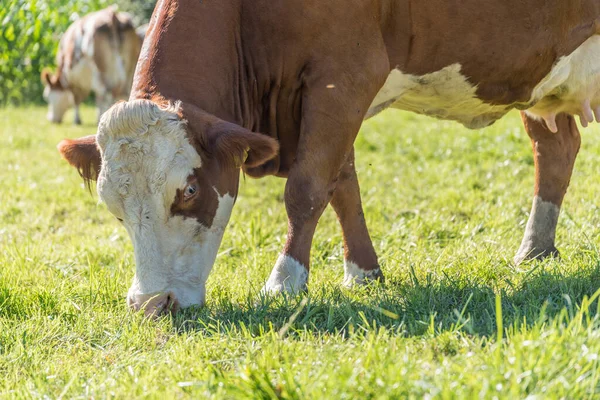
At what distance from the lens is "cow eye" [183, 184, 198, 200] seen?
3.96 metres

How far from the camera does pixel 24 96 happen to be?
20.0m

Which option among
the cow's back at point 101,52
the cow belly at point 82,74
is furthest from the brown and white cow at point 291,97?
the cow belly at point 82,74

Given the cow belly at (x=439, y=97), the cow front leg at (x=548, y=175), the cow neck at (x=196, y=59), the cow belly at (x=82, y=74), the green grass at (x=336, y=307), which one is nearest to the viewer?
the green grass at (x=336, y=307)

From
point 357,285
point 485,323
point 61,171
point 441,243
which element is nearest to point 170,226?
point 357,285

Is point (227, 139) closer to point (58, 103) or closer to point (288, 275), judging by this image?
point (288, 275)

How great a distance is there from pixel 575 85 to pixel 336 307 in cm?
243

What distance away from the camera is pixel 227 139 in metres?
3.91

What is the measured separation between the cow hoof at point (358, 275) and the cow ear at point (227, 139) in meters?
1.06

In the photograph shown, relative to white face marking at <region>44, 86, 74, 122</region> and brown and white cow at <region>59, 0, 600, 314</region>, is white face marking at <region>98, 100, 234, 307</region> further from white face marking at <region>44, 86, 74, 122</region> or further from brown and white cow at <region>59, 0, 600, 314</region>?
white face marking at <region>44, 86, 74, 122</region>

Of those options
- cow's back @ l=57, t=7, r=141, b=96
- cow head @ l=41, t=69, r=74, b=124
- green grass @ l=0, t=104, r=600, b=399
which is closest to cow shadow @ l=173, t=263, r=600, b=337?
green grass @ l=0, t=104, r=600, b=399

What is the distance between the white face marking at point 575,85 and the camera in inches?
203

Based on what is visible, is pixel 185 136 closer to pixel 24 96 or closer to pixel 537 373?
pixel 537 373

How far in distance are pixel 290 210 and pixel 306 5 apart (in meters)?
1.03

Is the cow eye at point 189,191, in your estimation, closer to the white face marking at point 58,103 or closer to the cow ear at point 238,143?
the cow ear at point 238,143
